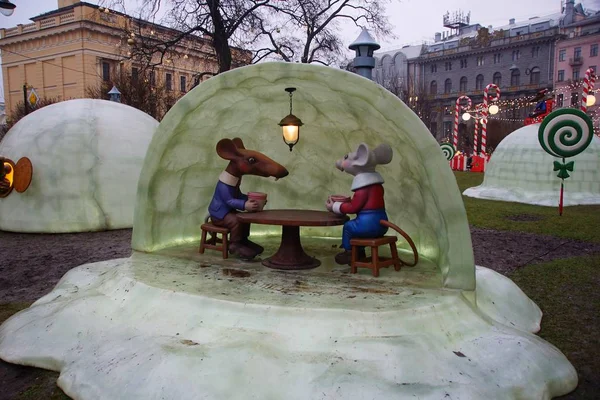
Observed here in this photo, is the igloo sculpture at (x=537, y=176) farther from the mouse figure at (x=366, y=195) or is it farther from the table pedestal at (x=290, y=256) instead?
the table pedestal at (x=290, y=256)

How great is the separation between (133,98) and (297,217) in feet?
63.0

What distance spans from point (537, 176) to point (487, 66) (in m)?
43.5

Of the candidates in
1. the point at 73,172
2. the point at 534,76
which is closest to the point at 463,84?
the point at 534,76

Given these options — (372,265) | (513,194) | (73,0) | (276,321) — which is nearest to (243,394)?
(276,321)

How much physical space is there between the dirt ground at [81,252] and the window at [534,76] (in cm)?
4703

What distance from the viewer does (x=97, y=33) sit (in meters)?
32.0

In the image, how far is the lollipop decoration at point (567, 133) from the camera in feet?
38.8

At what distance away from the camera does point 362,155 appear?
5.34 meters

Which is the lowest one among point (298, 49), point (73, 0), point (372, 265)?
point (372, 265)

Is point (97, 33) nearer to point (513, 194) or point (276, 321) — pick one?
point (513, 194)

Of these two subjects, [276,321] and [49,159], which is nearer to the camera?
[276,321]

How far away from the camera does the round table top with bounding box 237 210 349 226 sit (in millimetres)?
5301

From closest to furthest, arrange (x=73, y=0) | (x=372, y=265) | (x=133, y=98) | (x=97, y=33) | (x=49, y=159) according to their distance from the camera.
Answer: (x=372, y=265) < (x=49, y=159) < (x=133, y=98) < (x=97, y=33) < (x=73, y=0)

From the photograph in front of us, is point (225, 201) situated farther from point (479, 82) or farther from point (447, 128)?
point (479, 82)
